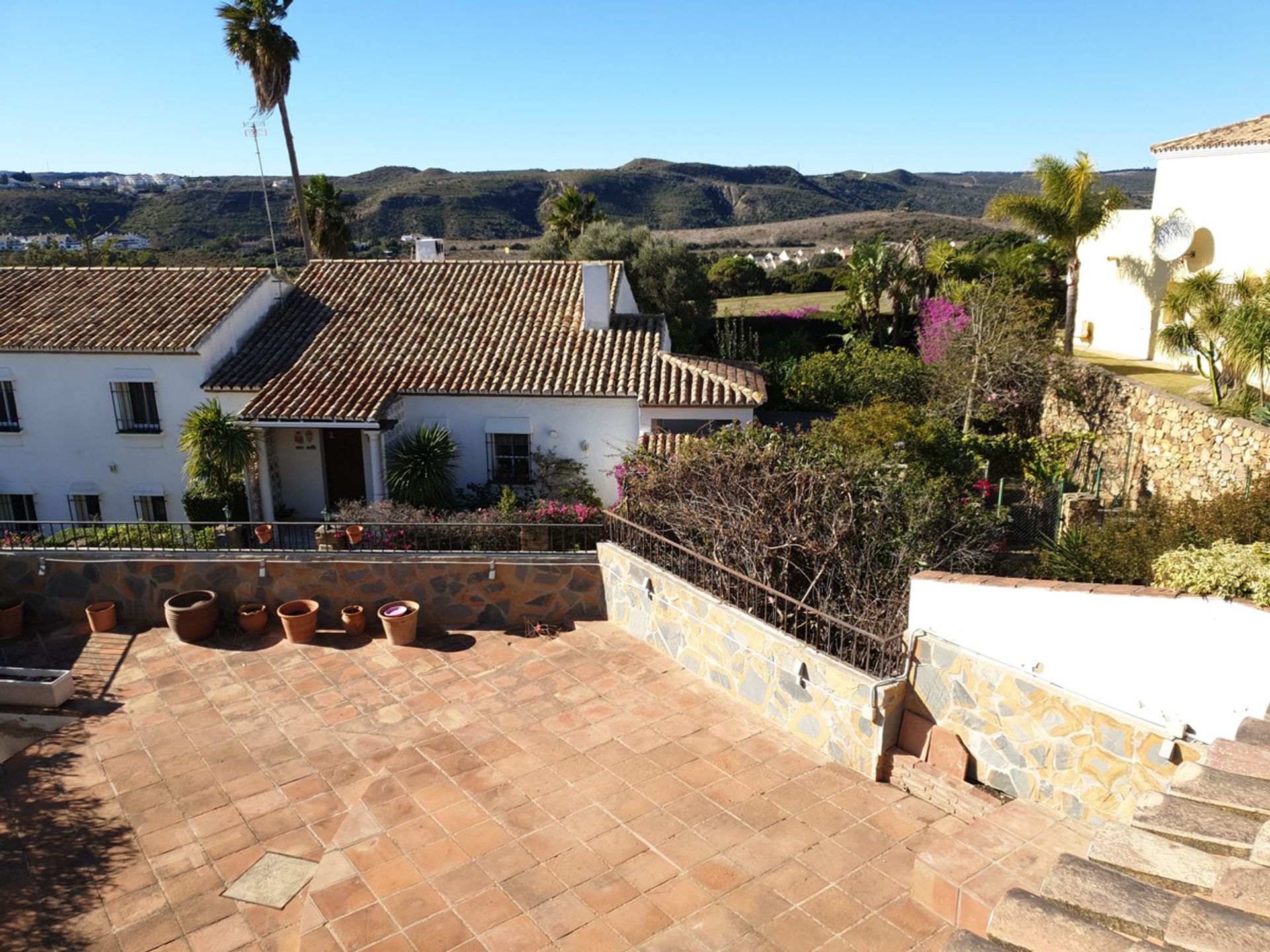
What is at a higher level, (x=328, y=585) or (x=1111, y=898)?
(x=1111, y=898)

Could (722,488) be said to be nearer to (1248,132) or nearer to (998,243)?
(1248,132)

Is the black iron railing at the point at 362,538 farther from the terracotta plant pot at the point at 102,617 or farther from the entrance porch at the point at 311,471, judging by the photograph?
the entrance porch at the point at 311,471

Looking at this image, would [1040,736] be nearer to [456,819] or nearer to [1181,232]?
[456,819]

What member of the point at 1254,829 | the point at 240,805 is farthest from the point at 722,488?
the point at 1254,829

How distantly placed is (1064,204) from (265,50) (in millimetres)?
26664

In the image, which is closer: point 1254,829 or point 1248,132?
point 1254,829

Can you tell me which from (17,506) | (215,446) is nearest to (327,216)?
(17,506)

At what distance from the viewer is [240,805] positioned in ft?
26.2

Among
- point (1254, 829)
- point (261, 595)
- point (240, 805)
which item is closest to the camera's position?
point (1254, 829)

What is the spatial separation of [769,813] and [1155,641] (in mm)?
3406

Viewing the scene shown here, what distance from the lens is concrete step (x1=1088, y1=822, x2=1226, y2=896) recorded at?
380 centimetres

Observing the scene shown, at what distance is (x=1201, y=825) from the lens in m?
4.19

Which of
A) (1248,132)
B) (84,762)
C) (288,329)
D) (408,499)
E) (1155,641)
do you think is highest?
(1248,132)

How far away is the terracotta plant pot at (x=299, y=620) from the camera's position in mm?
11633
